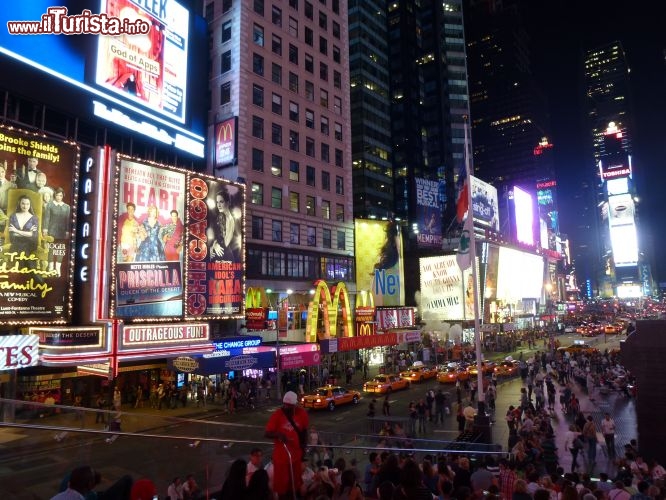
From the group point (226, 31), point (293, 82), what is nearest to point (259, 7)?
point (226, 31)

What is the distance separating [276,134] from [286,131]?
1432 millimetres

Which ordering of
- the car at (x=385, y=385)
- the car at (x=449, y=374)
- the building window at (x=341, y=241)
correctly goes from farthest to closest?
1. the building window at (x=341, y=241)
2. the car at (x=449, y=374)
3. the car at (x=385, y=385)

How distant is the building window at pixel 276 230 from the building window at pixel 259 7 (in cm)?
1955

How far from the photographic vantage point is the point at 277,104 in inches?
1834

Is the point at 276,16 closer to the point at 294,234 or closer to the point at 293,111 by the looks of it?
the point at 293,111

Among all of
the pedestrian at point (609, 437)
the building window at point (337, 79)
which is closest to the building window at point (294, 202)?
the building window at point (337, 79)

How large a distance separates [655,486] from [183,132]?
3714cm

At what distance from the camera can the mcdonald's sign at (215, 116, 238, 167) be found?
136 feet

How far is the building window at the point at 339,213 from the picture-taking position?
53.3 metres

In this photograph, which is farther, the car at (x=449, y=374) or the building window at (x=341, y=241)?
the building window at (x=341, y=241)

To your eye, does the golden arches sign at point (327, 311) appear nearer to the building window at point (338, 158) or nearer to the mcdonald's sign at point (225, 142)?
the mcdonald's sign at point (225, 142)

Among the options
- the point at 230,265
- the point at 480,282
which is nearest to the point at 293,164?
the point at 230,265

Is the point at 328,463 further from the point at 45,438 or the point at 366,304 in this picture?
the point at 366,304

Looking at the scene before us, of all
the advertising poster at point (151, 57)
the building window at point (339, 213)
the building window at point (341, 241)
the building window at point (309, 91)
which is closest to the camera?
the advertising poster at point (151, 57)
